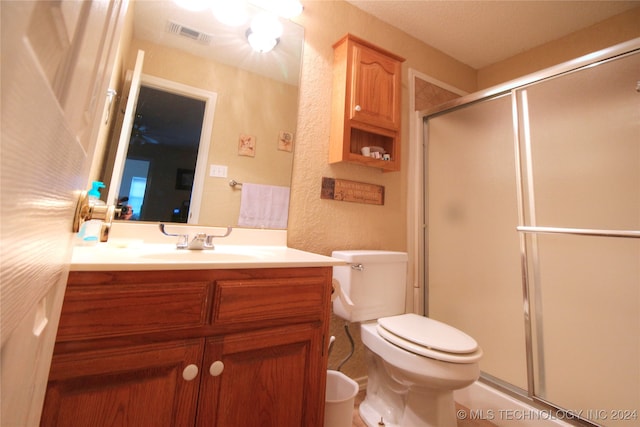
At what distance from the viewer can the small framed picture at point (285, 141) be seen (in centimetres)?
140

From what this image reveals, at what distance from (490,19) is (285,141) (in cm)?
165

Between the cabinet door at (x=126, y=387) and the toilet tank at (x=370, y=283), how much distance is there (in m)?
0.70

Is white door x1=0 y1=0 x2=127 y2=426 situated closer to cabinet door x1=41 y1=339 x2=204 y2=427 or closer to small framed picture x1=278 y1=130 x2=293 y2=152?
cabinet door x1=41 y1=339 x2=204 y2=427

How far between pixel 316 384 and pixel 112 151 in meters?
1.16

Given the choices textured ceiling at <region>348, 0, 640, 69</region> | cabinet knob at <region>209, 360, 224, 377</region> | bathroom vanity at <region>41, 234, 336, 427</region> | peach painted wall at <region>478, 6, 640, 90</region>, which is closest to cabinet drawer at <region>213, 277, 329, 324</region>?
bathroom vanity at <region>41, 234, 336, 427</region>

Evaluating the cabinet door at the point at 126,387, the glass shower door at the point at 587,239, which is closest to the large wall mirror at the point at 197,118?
the cabinet door at the point at 126,387

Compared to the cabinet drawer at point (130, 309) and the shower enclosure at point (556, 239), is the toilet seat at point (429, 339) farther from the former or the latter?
the cabinet drawer at point (130, 309)

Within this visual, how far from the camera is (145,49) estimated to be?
3.67 ft

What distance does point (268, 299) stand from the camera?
786 mm

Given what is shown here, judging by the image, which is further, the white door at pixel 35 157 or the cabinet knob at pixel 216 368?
the cabinet knob at pixel 216 368

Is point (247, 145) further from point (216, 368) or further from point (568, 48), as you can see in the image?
point (568, 48)

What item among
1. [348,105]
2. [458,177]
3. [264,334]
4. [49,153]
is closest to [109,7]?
[49,153]

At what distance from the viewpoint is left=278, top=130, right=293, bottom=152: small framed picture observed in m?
1.40

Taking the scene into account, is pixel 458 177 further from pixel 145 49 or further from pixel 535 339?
pixel 145 49
